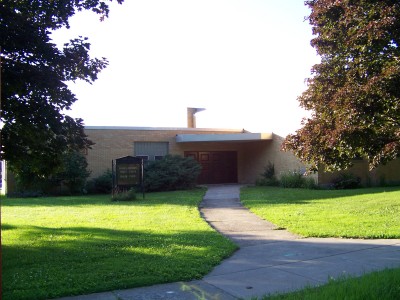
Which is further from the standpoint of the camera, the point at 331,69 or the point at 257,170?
the point at 257,170

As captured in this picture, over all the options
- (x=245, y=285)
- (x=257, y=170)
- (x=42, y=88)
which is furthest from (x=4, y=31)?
(x=257, y=170)

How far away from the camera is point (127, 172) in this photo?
20359 millimetres

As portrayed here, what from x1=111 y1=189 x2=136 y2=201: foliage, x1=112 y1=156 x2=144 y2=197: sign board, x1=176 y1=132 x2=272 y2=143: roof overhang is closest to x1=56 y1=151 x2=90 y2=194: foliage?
x1=112 y1=156 x2=144 y2=197: sign board

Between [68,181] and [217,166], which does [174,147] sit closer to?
[217,166]

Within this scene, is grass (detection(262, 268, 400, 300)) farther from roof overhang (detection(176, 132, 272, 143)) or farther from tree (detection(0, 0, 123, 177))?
roof overhang (detection(176, 132, 272, 143))

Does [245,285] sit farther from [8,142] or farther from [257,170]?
[257,170]

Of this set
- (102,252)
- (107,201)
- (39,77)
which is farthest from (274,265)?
(107,201)

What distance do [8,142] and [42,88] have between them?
1.55 metres

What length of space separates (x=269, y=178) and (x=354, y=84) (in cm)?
1574

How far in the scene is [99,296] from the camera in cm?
553

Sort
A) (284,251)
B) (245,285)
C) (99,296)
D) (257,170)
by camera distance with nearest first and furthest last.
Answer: (99,296), (245,285), (284,251), (257,170)

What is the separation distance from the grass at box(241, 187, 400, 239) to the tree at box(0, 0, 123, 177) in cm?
578

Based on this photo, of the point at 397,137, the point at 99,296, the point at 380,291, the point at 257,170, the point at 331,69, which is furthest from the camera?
the point at 257,170

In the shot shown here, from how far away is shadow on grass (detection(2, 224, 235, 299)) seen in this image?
19.3ft
